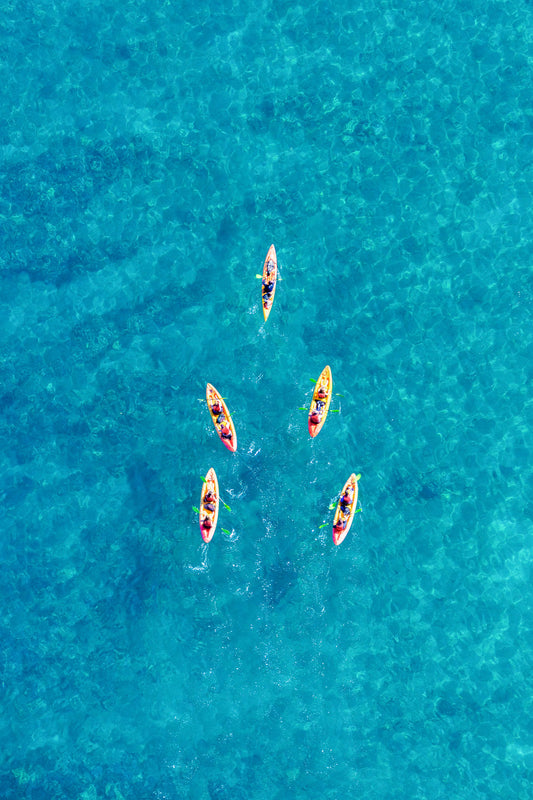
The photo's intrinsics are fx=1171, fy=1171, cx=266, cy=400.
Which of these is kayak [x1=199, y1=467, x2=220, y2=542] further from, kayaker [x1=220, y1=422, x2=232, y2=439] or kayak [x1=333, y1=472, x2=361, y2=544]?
kayak [x1=333, y1=472, x2=361, y2=544]

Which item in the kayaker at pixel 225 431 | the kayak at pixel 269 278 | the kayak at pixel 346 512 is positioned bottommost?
the kayak at pixel 346 512

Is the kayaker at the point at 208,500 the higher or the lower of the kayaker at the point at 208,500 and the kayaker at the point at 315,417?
the lower

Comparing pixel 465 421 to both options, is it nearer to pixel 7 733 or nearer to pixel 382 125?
pixel 382 125

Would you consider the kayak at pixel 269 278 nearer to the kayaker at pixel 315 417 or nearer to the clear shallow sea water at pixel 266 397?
the clear shallow sea water at pixel 266 397

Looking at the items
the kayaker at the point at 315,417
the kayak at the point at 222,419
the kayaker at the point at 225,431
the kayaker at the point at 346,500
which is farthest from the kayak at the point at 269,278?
the kayaker at the point at 346,500

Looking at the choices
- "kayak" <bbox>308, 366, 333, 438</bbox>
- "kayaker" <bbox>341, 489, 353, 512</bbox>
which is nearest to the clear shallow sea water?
"kayak" <bbox>308, 366, 333, 438</bbox>

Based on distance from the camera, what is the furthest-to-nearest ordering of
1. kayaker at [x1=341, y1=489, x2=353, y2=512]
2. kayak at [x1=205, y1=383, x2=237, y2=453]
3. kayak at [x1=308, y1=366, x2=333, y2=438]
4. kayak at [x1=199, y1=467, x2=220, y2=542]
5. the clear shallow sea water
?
kayak at [x1=205, y1=383, x2=237, y2=453], kayak at [x1=308, y1=366, x2=333, y2=438], kayak at [x1=199, y1=467, x2=220, y2=542], kayaker at [x1=341, y1=489, x2=353, y2=512], the clear shallow sea water

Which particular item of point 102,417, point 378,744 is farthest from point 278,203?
point 378,744
